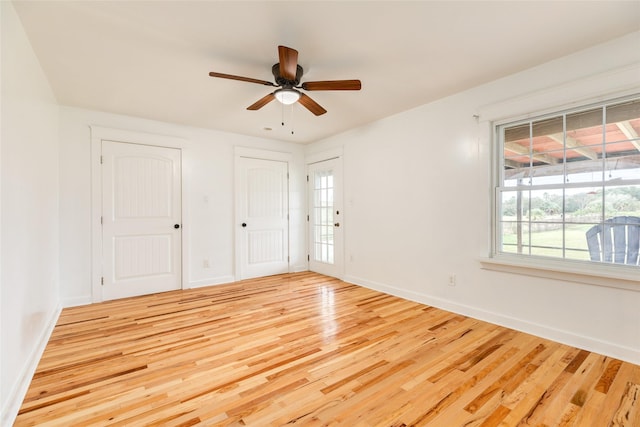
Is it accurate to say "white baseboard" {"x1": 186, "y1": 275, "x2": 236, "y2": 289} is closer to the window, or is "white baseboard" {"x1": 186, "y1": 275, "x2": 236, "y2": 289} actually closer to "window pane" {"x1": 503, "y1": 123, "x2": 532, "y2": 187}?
the window

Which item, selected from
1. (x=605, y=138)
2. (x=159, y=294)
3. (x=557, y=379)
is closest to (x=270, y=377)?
(x=557, y=379)

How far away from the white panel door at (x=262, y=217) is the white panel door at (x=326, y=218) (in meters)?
0.49

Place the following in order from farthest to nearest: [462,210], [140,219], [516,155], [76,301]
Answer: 1. [140,219]
2. [76,301]
3. [462,210]
4. [516,155]

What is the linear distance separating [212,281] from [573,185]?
4.53 m

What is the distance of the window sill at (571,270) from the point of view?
218 cm

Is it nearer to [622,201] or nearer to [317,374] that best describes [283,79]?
[317,374]

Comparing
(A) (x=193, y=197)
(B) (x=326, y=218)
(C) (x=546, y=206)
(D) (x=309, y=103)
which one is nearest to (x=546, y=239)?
(C) (x=546, y=206)

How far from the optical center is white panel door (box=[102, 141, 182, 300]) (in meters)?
3.77

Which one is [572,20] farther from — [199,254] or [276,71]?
[199,254]

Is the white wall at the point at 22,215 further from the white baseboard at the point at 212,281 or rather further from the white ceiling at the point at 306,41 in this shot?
the white baseboard at the point at 212,281

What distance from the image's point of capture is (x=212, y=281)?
4.48 metres

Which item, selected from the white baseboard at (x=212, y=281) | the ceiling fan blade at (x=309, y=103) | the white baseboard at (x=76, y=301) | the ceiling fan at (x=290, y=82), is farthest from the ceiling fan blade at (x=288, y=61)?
the white baseboard at (x=76, y=301)

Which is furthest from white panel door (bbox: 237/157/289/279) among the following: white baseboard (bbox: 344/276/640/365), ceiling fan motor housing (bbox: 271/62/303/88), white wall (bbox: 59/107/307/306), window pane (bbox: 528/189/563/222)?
window pane (bbox: 528/189/563/222)

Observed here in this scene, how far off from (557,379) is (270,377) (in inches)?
77.0
